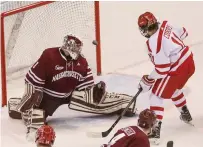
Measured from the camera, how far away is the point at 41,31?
4.71 metres

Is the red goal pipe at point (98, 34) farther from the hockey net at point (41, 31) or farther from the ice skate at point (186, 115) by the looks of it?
the ice skate at point (186, 115)

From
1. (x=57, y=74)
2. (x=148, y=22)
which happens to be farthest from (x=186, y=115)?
(x=57, y=74)

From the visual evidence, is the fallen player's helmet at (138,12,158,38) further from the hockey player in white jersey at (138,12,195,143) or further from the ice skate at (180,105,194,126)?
the ice skate at (180,105,194,126)

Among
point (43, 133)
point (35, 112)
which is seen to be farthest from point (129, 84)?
point (43, 133)

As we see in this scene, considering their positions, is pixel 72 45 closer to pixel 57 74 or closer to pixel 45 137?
pixel 57 74

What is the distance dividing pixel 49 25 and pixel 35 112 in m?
0.88

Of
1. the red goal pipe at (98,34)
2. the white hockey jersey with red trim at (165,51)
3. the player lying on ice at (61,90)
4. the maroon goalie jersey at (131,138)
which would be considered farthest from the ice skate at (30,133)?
the red goal pipe at (98,34)

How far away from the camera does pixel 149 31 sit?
3.85m

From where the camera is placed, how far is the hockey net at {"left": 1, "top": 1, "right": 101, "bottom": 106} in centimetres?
455

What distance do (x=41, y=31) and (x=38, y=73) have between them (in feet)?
2.46

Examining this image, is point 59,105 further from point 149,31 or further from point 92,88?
point 149,31

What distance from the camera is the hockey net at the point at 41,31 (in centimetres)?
455

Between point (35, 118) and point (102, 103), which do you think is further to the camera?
point (102, 103)

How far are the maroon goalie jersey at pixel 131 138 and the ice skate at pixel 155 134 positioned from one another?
609mm
